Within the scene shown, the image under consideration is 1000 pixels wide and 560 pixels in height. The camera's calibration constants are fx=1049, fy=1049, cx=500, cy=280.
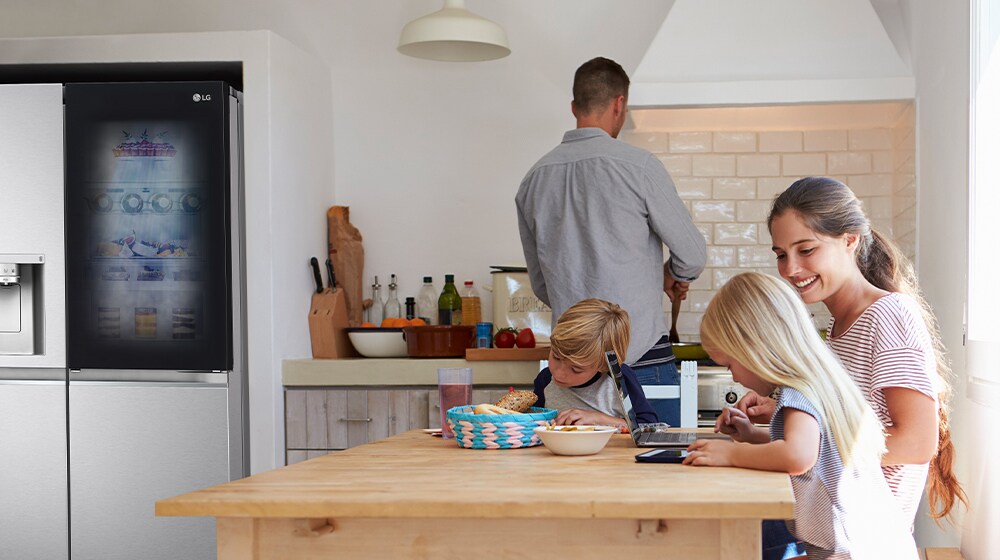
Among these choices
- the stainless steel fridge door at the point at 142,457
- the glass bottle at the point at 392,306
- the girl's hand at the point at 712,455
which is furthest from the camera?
the glass bottle at the point at 392,306

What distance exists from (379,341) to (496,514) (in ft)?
9.37

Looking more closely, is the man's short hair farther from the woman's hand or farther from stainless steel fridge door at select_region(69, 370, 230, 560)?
stainless steel fridge door at select_region(69, 370, 230, 560)

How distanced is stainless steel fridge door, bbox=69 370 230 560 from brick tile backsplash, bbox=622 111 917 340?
6.28 ft

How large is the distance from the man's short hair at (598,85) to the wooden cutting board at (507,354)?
1.04m

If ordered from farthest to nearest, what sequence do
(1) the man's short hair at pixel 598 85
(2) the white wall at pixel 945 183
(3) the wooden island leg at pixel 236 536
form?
(1) the man's short hair at pixel 598 85 < (2) the white wall at pixel 945 183 < (3) the wooden island leg at pixel 236 536

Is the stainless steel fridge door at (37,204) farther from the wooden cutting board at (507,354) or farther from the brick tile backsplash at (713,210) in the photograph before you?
the brick tile backsplash at (713,210)

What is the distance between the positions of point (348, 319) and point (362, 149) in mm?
791

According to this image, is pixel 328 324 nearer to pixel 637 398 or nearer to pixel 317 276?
pixel 317 276

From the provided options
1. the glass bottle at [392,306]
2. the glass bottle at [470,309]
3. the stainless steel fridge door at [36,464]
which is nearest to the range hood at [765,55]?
the glass bottle at [470,309]

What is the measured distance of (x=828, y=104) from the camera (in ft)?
12.8

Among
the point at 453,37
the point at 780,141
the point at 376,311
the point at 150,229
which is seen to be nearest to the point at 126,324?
the point at 150,229

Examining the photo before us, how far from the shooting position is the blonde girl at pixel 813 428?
175cm

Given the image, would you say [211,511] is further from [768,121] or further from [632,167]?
[768,121]

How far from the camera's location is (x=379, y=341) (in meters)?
4.23
